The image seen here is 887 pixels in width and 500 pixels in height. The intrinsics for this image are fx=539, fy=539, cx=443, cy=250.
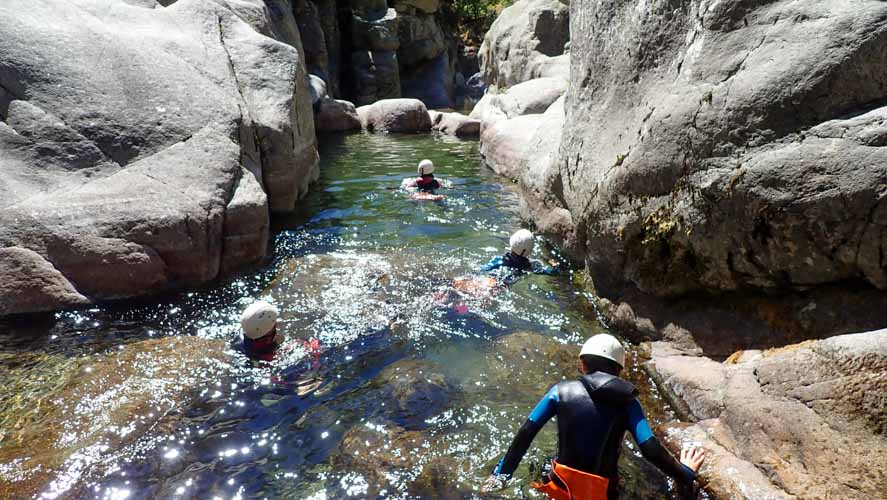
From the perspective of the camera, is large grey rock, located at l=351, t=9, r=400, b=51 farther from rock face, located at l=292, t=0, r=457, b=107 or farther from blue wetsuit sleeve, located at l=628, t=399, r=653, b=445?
blue wetsuit sleeve, located at l=628, t=399, r=653, b=445

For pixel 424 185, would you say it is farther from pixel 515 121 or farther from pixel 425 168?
pixel 515 121

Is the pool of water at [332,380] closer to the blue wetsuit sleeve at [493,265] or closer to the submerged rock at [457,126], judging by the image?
the blue wetsuit sleeve at [493,265]

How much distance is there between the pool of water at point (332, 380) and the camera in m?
3.76

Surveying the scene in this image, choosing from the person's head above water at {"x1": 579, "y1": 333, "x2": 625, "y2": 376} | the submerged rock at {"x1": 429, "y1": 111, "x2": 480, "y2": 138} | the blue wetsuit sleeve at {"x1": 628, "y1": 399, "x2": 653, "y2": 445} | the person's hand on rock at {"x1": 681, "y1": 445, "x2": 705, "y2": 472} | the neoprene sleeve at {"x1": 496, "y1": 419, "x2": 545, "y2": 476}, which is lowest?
the submerged rock at {"x1": 429, "y1": 111, "x2": 480, "y2": 138}

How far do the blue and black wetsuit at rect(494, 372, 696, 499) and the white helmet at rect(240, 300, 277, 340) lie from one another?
312cm

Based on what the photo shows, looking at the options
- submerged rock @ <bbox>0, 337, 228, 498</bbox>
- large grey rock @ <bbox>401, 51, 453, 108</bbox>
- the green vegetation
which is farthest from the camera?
the green vegetation

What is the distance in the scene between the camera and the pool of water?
3762 millimetres

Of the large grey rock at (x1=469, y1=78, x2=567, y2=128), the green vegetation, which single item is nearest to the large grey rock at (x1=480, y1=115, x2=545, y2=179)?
the large grey rock at (x1=469, y1=78, x2=567, y2=128)

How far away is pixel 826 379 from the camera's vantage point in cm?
336

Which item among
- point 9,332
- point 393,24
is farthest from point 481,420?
point 393,24

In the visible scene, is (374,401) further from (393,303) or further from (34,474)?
(34,474)

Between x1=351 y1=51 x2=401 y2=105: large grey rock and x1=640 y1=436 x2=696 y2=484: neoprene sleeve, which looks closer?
x1=640 y1=436 x2=696 y2=484: neoprene sleeve

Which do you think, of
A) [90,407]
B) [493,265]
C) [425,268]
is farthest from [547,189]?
[90,407]

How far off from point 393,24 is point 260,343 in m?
27.0
